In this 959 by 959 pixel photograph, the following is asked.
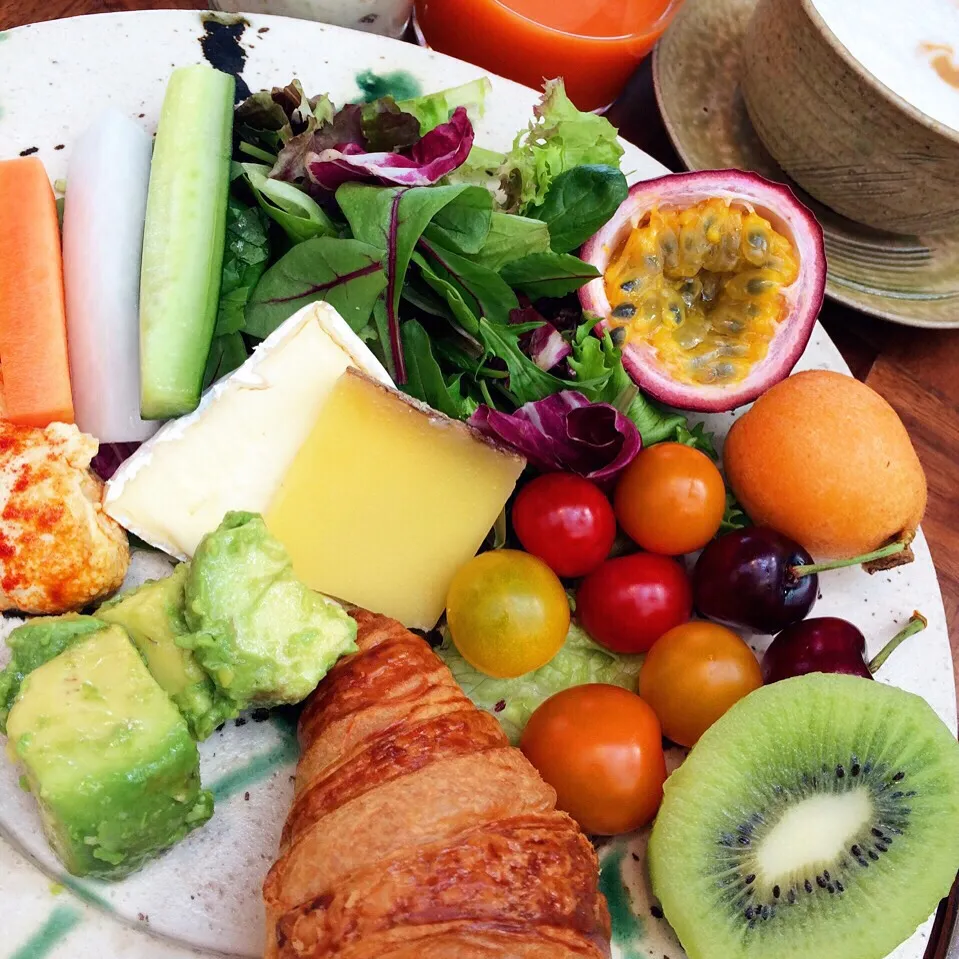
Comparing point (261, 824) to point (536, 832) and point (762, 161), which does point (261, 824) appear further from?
point (762, 161)

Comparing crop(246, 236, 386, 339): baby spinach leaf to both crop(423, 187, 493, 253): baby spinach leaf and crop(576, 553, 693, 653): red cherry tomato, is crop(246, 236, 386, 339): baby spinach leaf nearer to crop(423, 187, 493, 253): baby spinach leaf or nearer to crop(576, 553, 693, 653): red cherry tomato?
crop(423, 187, 493, 253): baby spinach leaf

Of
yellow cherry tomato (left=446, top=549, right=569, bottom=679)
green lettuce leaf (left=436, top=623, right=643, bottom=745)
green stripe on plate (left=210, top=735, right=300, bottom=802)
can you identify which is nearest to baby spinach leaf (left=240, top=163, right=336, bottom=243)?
yellow cherry tomato (left=446, top=549, right=569, bottom=679)

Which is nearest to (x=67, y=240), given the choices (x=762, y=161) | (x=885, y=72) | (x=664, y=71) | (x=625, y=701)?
(x=625, y=701)

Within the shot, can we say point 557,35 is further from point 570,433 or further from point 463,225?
point 570,433

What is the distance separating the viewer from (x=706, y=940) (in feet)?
4.17

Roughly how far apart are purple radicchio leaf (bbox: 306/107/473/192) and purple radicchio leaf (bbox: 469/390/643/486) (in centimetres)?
46

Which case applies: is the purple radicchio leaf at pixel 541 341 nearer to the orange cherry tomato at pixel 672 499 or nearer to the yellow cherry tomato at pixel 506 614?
the orange cherry tomato at pixel 672 499

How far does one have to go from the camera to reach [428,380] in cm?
166

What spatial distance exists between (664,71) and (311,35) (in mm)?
821

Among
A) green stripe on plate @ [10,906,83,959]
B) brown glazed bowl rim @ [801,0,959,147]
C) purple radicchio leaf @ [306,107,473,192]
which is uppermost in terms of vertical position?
brown glazed bowl rim @ [801,0,959,147]

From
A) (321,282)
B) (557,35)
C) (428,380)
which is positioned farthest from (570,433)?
(557,35)

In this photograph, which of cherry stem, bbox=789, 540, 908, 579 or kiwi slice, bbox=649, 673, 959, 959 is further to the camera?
cherry stem, bbox=789, 540, 908, 579

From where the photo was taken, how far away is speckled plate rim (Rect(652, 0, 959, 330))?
190 cm

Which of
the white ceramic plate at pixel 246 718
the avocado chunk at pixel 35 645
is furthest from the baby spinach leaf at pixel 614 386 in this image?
the avocado chunk at pixel 35 645
